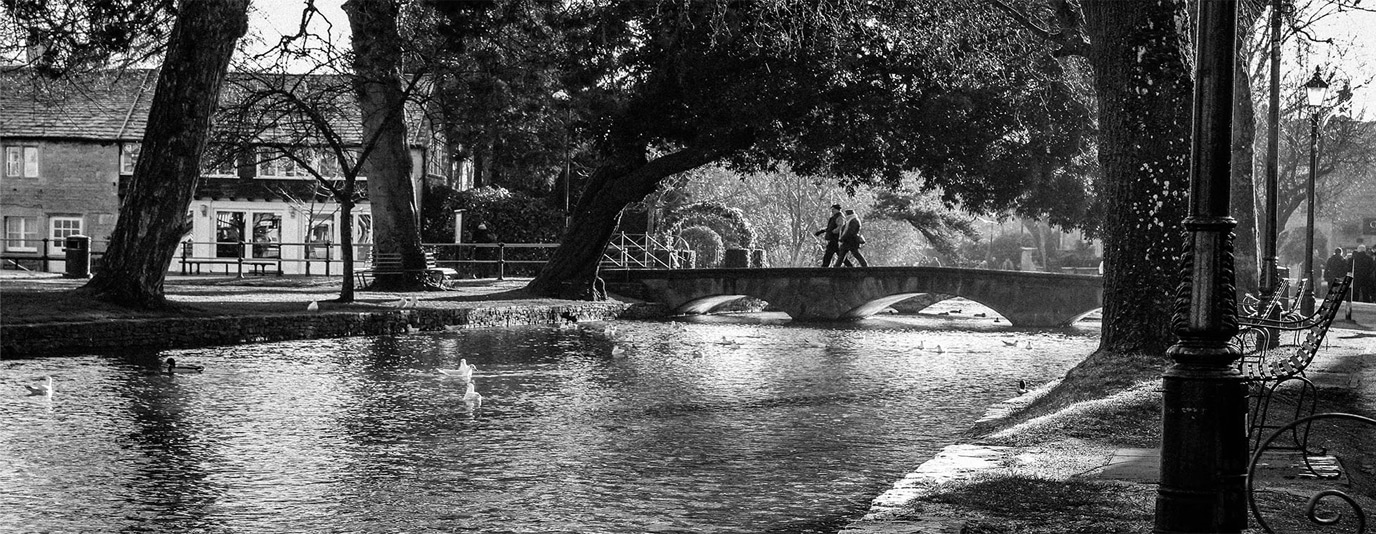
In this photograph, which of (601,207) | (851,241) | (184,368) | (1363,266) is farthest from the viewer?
(851,241)

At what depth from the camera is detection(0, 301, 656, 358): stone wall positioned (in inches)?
686

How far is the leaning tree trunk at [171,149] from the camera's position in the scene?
21.0 meters

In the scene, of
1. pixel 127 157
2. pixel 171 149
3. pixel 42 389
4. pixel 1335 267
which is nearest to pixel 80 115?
pixel 127 157

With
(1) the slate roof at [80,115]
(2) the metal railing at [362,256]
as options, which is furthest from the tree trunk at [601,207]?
(1) the slate roof at [80,115]

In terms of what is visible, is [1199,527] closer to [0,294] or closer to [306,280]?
[0,294]

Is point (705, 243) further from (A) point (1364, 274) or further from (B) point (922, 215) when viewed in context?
(A) point (1364, 274)

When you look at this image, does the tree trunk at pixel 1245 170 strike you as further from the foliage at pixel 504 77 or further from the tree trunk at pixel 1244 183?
the foliage at pixel 504 77

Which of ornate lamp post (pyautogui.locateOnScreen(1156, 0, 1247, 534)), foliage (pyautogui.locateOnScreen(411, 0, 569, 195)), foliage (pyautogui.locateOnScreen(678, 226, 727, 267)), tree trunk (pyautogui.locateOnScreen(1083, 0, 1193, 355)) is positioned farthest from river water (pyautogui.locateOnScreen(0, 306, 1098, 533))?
foliage (pyautogui.locateOnScreen(678, 226, 727, 267))

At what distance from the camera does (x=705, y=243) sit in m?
50.4

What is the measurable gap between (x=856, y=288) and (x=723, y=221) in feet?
49.1

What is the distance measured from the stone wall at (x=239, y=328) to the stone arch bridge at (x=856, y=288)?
9426 mm

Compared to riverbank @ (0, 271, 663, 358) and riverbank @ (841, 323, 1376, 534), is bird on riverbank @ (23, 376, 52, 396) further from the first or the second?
riverbank @ (841, 323, 1376, 534)

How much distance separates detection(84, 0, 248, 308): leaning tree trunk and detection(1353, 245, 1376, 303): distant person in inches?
1034

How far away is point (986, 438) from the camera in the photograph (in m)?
9.52
